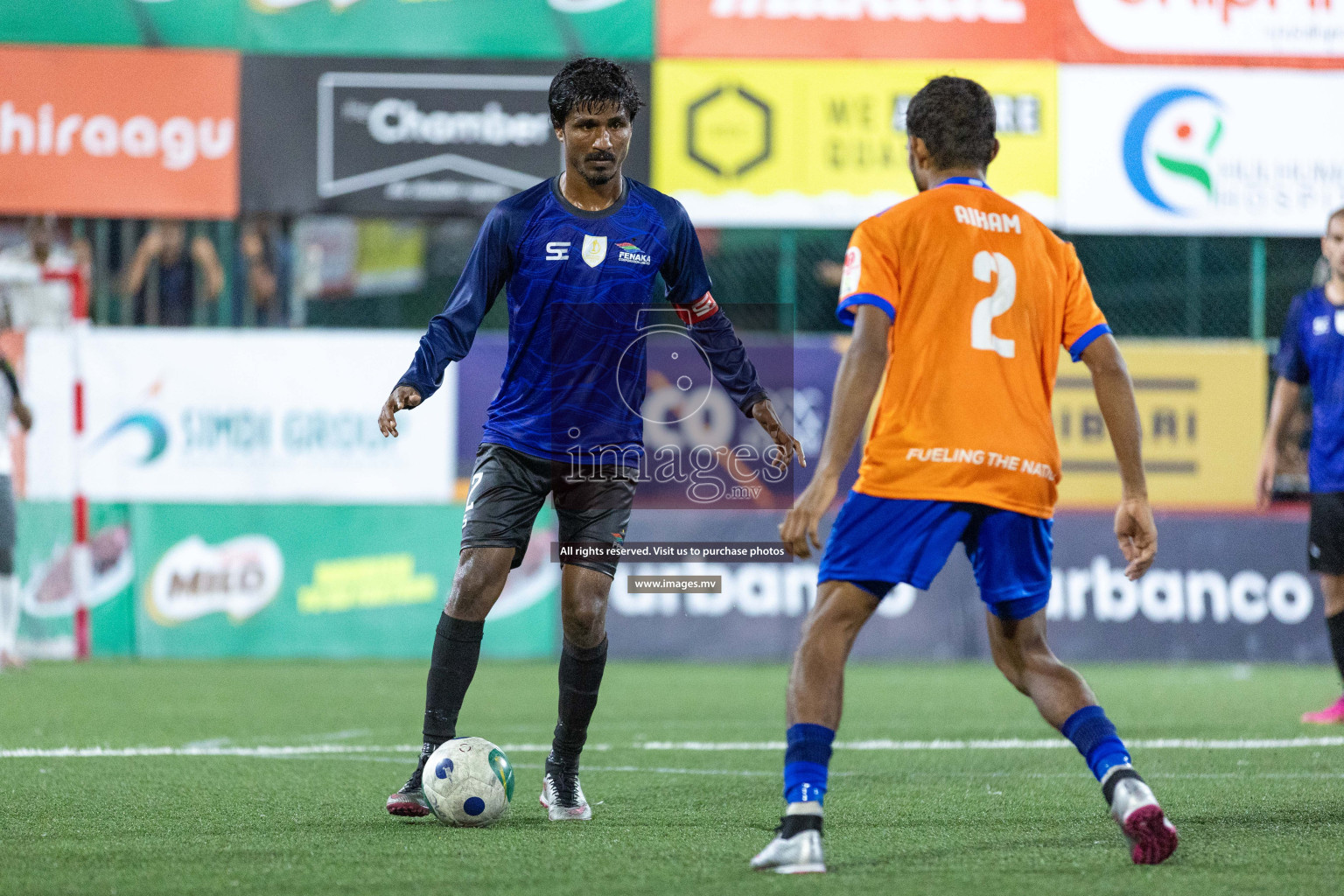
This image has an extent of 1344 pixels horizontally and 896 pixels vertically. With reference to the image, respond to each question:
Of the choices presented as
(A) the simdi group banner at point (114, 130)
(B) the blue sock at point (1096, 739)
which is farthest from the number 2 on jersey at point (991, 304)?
(A) the simdi group banner at point (114, 130)

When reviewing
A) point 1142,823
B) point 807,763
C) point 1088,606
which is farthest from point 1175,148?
point 807,763

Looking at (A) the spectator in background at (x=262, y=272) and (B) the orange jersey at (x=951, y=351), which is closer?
(B) the orange jersey at (x=951, y=351)

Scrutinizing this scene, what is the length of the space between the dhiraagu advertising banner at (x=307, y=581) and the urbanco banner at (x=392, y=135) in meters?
2.69

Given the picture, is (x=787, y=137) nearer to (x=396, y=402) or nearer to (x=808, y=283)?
(x=808, y=283)

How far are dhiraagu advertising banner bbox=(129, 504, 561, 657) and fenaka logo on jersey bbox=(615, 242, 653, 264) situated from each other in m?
7.85

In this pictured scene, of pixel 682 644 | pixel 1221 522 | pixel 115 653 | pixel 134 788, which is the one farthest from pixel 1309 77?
pixel 134 788

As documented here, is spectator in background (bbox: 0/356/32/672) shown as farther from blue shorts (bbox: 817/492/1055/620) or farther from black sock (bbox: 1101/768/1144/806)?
black sock (bbox: 1101/768/1144/806)

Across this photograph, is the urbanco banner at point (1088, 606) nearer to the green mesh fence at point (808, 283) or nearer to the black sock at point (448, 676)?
the green mesh fence at point (808, 283)

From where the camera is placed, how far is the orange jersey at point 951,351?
441cm

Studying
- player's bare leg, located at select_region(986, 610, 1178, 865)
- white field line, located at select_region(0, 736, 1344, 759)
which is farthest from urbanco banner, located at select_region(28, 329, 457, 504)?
player's bare leg, located at select_region(986, 610, 1178, 865)

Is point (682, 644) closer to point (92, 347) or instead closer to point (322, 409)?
point (322, 409)

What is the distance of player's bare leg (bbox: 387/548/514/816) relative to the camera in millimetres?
5445

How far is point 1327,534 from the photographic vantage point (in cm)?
831

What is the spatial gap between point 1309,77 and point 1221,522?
419 centimetres
